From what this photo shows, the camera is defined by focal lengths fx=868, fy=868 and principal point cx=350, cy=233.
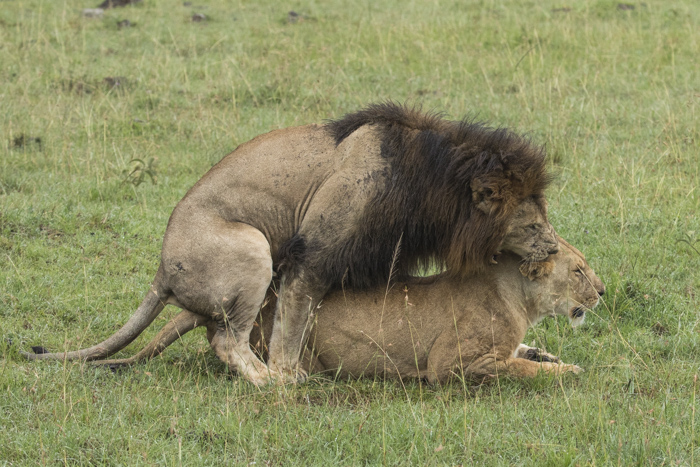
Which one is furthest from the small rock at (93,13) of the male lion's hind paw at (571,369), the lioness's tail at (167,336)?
the male lion's hind paw at (571,369)

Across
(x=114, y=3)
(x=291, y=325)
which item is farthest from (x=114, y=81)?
(x=291, y=325)

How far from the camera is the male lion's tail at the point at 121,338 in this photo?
16.6ft

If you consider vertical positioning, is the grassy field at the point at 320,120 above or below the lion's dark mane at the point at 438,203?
below

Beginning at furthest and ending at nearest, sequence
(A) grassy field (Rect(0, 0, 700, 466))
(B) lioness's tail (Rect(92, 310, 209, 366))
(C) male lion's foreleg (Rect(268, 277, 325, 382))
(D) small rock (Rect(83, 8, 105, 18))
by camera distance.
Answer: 1. (D) small rock (Rect(83, 8, 105, 18))
2. (B) lioness's tail (Rect(92, 310, 209, 366))
3. (C) male lion's foreleg (Rect(268, 277, 325, 382))
4. (A) grassy field (Rect(0, 0, 700, 466))

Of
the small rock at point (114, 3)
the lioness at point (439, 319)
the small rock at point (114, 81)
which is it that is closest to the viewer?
the lioness at point (439, 319)

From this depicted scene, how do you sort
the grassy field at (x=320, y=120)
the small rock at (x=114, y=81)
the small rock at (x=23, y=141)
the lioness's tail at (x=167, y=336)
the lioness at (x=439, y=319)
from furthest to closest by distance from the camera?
the small rock at (x=114, y=81) < the small rock at (x=23, y=141) < the lioness's tail at (x=167, y=336) < the lioness at (x=439, y=319) < the grassy field at (x=320, y=120)

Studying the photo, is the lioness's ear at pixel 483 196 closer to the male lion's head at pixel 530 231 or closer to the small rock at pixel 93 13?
the male lion's head at pixel 530 231

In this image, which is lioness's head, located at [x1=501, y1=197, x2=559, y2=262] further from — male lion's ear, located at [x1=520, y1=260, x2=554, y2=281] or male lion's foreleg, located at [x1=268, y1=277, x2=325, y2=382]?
male lion's foreleg, located at [x1=268, y1=277, x2=325, y2=382]

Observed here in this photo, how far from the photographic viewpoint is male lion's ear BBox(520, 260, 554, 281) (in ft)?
16.2

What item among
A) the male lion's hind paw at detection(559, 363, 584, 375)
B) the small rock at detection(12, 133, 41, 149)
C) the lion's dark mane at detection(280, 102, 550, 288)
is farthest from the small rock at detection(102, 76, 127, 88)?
the male lion's hind paw at detection(559, 363, 584, 375)

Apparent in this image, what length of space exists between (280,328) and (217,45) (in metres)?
8.35

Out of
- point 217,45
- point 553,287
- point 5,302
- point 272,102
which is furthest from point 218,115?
point 553,287

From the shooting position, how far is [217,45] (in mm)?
12625

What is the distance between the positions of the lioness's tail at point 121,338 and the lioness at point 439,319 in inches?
4.2
